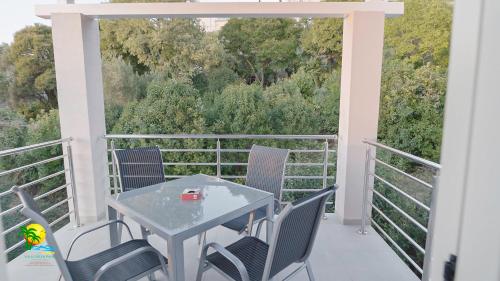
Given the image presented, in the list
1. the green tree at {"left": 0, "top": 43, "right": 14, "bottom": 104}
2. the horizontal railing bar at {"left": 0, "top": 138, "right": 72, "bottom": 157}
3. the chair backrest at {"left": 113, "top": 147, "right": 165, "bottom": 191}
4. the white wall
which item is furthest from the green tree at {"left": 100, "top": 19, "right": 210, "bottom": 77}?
the white wall

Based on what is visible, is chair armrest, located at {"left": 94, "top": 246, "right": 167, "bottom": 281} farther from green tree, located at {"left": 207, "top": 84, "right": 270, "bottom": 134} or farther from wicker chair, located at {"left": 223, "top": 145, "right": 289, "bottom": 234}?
green tree, located at {"left": 207, "top": 84, "right": 270, "bottom": 134}

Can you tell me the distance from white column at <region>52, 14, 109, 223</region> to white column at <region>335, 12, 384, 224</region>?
270 centimetres

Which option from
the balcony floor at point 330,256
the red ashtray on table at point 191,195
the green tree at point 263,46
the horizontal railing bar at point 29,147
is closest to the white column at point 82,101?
the horizontal railing bar at point 29,147

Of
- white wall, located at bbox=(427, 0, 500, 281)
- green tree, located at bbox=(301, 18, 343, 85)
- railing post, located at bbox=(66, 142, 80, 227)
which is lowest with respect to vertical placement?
railing post, located at bbox=(66, 142, 80, 227)

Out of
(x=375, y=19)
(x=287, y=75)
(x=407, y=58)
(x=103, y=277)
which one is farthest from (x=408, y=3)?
(x=103, y=277)

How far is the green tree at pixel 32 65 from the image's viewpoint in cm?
871

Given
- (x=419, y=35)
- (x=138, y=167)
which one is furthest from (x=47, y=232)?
(x=419, y=35)

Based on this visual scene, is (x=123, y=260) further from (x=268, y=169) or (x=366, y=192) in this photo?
(x=366, y=192)

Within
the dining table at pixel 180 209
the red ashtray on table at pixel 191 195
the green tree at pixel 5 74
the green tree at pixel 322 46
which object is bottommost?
the dining table at pixel 180 209

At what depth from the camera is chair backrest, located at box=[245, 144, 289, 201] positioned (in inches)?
105

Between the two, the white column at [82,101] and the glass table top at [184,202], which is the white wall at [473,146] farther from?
the white column at [82,101]

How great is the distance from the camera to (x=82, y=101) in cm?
310

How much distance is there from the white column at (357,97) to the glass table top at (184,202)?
1.38m

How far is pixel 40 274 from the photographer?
7.67 feet
